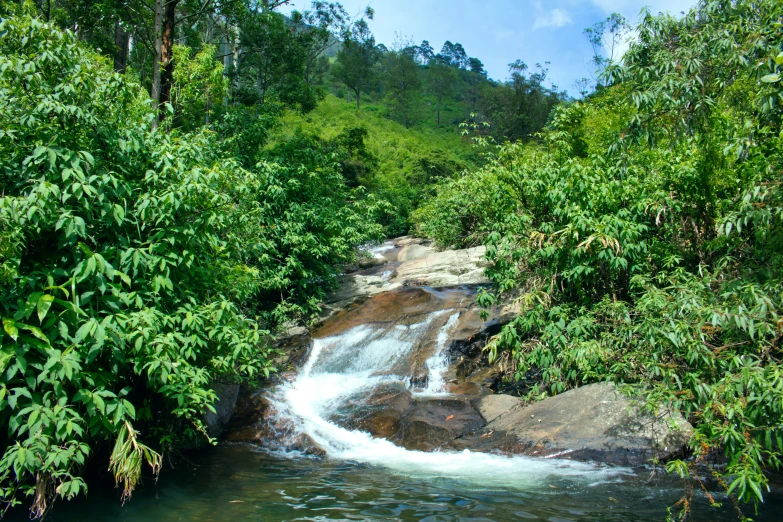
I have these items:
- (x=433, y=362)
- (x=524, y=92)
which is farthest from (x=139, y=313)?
(x=524, y=92)

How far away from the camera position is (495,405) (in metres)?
9.20

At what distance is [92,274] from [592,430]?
6581mm

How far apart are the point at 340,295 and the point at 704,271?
9801 mm

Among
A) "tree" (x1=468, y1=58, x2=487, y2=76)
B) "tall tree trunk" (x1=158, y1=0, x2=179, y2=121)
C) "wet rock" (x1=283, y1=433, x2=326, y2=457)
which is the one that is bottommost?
"wet rock" (x1=283, y1=433, x2=326, y2=457)

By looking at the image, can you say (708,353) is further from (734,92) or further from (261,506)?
(261,506)

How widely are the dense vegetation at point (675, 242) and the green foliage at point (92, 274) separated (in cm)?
490

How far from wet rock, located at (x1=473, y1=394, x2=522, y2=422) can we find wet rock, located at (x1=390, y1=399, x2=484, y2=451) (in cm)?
12

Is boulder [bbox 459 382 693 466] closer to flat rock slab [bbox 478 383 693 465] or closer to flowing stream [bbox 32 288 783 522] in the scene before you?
flat rock slab [bbox 478 383 693 465]

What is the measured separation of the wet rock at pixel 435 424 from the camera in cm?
840

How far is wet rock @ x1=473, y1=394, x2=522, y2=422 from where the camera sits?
29.3ft

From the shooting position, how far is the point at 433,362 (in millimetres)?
11133

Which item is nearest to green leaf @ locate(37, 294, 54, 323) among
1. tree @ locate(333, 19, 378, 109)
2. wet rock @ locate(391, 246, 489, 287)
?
wet rock @ locate(391, 246, 489, 287)

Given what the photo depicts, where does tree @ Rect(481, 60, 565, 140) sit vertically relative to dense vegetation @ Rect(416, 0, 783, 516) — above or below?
above

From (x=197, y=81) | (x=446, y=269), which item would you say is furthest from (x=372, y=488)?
(x=446, y=269)
